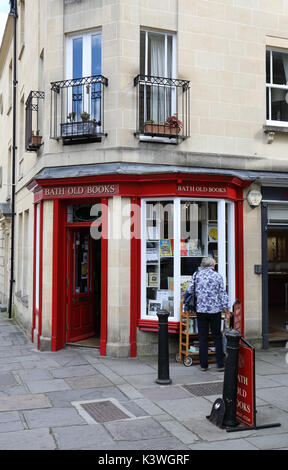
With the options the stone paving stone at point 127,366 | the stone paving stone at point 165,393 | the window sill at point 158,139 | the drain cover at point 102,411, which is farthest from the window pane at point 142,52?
the drain cover at point 102,411

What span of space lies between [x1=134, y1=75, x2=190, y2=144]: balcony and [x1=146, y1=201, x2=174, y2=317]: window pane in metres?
1.30

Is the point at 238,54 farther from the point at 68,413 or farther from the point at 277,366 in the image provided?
the point at 68,413

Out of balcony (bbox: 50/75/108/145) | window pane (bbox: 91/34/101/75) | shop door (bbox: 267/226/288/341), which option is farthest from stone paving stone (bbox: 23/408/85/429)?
shop door (bbox: 267/226/288/341)

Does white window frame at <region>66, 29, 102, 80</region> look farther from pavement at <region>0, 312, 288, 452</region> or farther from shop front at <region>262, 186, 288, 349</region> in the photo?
pavement at <region>0, 312, 288, 452</region>

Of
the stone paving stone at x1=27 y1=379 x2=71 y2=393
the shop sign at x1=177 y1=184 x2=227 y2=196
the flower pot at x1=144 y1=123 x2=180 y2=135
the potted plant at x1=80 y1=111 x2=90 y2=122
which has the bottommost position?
the stone paving stone at x1=27 y1=379 x2=71 y2=393

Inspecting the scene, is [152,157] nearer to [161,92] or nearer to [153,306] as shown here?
[161,92]

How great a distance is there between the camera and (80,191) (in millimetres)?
9141

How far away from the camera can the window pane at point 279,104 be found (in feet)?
33.9

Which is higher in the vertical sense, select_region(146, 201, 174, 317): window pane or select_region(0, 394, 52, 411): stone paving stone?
select_region(146, 201, 174, 317): window pane

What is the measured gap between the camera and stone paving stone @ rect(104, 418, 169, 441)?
516 centimetres

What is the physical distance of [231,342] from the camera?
214 inches

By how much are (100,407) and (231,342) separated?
6.56 feet

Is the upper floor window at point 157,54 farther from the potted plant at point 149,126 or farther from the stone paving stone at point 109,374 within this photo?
the stone paving stone at point 109,374

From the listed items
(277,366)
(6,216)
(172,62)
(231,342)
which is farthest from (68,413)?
(6,216)
